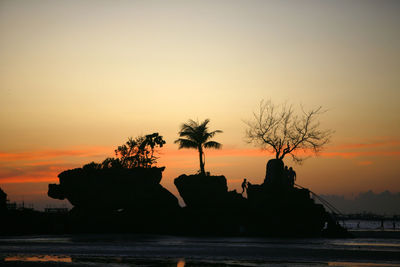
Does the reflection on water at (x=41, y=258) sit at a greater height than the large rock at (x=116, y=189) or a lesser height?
lesser

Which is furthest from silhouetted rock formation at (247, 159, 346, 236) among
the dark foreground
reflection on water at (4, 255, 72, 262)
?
reflection on water at (4, 255, 72, 262)

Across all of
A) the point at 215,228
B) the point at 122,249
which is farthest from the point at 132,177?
the point at 122,249

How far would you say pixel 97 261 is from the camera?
30203 mm

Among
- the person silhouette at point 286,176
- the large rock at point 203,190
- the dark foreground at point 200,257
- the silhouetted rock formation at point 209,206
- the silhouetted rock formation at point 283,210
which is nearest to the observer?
the dark foreground at point 200,257

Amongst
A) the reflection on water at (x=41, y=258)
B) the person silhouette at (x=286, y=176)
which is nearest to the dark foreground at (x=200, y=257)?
the reflection on water at (x=41, y=258)

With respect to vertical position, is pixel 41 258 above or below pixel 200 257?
above

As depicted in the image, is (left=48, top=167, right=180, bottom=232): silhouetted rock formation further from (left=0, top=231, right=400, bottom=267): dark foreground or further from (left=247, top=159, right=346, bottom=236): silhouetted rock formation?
(left=0, top=231, right=400, bottom=267): dark foreground

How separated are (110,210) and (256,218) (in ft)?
73.7

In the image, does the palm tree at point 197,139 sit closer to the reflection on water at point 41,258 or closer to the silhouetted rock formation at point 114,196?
the silhouetted rock formation at point 114,196

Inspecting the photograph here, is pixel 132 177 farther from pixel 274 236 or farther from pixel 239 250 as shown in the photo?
Result: pixel 239 250

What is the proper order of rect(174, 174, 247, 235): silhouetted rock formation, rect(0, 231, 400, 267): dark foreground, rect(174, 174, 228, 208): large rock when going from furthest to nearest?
rect(174, 174, 228, 208): large rock → rect(174, 174, 247, 235): silhouetted rock formation → rect(0, 231, 400, 267): dark foreground

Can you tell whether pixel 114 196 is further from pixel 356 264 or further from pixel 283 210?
pixel 356 264

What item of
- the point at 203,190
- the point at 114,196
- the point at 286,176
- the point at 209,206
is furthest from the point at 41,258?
the point at 114,196

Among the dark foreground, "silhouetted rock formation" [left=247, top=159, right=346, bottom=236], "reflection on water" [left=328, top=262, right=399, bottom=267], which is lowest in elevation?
"reflection on water" [left=328, top=262, right=399, bottom=267]
